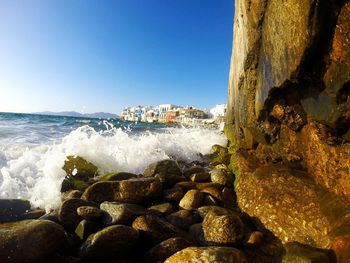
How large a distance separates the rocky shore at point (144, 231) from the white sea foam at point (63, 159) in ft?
2.67

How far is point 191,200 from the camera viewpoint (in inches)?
186

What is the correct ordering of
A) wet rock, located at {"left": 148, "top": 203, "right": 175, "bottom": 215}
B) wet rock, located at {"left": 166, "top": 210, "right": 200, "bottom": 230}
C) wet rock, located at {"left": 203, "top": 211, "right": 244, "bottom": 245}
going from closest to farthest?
wet rock, located at {"left": 203, "top": 211, "right": 244, "bottom": 245} → wet rock, located at {"left": 166, "top": 210, "right": 200, "bottom": 230} → wet rock, located at {"left": 148, "top": 203, "right": 175, "bottom": 215}

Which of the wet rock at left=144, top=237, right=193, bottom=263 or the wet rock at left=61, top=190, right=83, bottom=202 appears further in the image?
the wet rock at left=61, top=190, right=83, bottom=202

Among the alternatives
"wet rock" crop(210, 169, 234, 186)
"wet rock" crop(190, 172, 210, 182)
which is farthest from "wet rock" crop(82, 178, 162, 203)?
"wet rock" crop(210, 169, 234, 186)

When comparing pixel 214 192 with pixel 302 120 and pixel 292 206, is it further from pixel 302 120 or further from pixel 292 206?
pixel 302 120

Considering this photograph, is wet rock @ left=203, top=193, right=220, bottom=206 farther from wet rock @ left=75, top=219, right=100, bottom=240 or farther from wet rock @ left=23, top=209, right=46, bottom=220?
wet rock @ left=23, top=209, right=46, bottom=220

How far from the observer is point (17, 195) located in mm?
5988

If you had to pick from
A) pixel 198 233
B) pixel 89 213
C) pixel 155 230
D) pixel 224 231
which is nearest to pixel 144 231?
pixel 155 230

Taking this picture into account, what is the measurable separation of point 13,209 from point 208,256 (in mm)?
3908

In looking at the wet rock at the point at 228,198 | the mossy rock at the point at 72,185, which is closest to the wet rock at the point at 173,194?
the wet rock at the point at 228,198

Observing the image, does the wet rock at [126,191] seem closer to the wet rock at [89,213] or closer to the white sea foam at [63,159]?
the wet rock at [89,213]

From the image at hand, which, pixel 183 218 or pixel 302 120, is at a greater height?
pixel 302 120

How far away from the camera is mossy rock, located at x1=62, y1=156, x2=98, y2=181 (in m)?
6.93

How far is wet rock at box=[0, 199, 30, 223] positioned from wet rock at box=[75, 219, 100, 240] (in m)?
1.67
